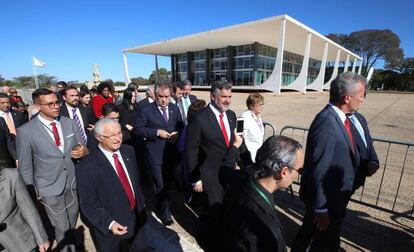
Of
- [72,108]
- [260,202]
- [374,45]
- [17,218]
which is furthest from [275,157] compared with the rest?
[374,45]

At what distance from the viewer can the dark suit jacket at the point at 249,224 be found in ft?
3.79

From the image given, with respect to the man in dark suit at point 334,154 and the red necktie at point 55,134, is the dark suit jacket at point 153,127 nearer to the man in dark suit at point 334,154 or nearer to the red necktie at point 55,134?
the red necktie at point 55,134

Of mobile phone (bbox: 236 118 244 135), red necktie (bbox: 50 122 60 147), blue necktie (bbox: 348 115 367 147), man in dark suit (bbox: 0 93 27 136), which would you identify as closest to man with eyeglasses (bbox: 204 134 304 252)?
blue necktie (bbox: 348 115 367 147)

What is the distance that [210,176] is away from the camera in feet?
9.12

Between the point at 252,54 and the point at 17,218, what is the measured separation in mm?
38126

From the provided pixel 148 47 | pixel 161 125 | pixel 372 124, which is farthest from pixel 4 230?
pixel 148 47

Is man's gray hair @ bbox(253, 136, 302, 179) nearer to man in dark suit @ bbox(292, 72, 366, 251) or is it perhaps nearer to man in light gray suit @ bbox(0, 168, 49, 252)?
man in dark suit @ bbox(292, 72, 366, 251)

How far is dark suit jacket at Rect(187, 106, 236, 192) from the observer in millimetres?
2766

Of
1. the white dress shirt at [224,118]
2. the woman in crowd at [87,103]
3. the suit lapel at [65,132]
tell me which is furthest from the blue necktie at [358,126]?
the woman in crowd at [87,103]

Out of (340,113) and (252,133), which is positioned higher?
(340,113)

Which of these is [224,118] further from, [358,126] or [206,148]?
[358,126]

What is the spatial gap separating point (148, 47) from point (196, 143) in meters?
42.1

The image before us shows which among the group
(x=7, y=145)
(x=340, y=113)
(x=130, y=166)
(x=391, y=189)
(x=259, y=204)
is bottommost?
(x=391, y=189)

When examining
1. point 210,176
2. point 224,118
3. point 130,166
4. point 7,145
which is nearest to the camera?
point 130,166
